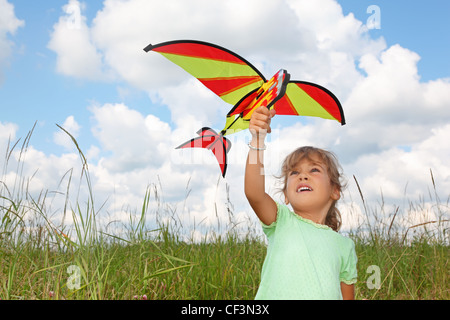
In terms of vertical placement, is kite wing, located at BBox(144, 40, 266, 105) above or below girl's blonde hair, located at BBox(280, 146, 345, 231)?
above

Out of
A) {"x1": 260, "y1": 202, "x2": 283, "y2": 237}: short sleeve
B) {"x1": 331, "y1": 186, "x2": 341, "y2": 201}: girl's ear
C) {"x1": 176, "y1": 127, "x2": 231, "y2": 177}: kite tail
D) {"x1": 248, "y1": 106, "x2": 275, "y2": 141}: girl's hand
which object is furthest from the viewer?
{"x1": 176, "y1": 127, "x2": 231, "y2": 177}: kite tail

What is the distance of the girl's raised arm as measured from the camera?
1855 millimetres

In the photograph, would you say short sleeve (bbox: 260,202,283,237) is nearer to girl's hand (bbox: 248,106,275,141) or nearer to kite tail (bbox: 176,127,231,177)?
girl's hand (bbox: 248,106,275,141)

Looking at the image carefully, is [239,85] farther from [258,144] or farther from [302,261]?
[302,261]

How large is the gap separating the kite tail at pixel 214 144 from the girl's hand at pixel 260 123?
75 cm

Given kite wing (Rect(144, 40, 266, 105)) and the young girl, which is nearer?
the young girl

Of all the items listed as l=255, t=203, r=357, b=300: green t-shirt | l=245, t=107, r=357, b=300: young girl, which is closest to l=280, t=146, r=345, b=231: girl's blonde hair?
l=245, t=107, r=357, b=300: young girl

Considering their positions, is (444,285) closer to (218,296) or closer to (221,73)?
(218,296)

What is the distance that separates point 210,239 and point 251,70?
2251 millimetres

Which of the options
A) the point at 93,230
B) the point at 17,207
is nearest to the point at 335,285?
the point at 93,230

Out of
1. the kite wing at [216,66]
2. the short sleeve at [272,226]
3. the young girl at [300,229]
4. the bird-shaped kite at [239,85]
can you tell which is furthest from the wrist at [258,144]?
the kite wing at [216,66]

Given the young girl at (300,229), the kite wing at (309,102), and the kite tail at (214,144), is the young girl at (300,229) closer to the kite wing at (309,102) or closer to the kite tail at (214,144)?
the kite wing at (309,102)

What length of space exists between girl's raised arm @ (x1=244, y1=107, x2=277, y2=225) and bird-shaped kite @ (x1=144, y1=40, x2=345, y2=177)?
3.5 inches

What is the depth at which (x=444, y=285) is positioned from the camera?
3.64 m
